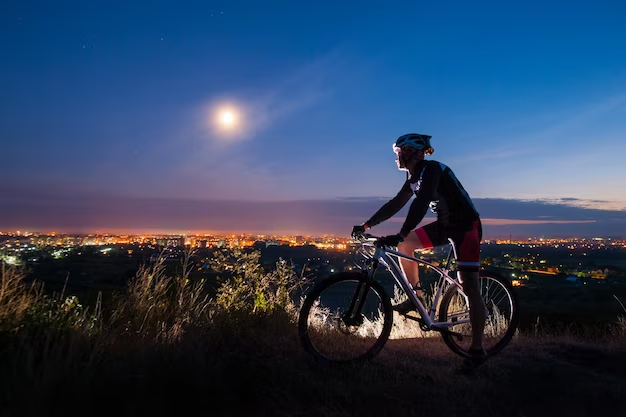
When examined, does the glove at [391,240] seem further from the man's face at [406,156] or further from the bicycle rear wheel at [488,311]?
the bicycle rear wheel at [488,311]

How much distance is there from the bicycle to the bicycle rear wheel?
1cm

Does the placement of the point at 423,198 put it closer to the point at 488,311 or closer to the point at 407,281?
the point at 407,281

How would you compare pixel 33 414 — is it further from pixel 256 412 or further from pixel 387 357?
pixel 387 357

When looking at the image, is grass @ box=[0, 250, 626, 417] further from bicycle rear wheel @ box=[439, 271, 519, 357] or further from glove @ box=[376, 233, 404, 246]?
glove @ box=[376, 233, 404, 246]

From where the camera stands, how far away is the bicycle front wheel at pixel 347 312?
15.3 feet

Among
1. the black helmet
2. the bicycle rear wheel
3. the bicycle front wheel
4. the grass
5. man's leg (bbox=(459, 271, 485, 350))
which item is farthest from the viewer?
the bicycle rear wheel

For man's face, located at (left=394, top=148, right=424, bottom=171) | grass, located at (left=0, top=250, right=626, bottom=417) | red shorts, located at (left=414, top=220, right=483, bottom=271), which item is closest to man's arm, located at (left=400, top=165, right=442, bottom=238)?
man's face, located at (left=394, top=148, right=424, bottom=171)

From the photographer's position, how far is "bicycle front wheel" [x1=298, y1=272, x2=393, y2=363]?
4660 mm

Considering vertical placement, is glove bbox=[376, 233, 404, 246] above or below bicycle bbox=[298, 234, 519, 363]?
above

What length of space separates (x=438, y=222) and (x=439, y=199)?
1.02ft

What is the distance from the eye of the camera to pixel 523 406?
383 centimetres

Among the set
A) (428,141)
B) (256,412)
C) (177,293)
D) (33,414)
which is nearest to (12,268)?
(177,293)

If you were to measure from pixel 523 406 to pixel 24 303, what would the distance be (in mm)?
4744

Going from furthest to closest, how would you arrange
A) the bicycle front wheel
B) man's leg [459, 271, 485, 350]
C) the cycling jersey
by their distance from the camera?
man's leg [459, 271, 485, 350] < the cycling jersey < the bicycle front wheel
